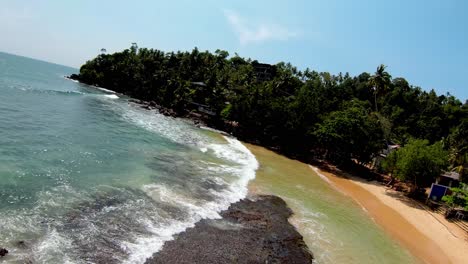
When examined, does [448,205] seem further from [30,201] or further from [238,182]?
[30,201]

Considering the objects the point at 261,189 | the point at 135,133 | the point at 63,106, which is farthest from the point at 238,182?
the point at 63,106

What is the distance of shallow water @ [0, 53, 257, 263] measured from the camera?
12625 millimetres

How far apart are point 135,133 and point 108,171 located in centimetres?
1622

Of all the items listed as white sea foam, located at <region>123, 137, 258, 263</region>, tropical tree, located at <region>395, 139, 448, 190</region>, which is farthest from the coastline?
tropical tree, located at <region>395, 139, 448, 190</region>

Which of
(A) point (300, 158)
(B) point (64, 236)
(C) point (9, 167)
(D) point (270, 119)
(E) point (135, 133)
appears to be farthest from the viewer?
(D) point (270, 119)

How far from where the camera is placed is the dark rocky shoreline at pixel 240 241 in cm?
1344

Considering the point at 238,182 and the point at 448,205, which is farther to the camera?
the point at 448,205

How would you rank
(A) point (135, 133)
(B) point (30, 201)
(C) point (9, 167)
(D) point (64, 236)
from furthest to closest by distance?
(A) point (135, 133)
(C) point (9, 167)
(B) point (30, 201)
(D) point (64, 236)

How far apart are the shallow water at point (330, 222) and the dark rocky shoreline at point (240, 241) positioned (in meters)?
1.24

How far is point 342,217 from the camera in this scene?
23.0 meters

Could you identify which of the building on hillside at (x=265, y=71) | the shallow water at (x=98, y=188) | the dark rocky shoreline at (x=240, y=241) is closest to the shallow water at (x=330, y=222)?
the dark rocky shoreline at (x=240, y=241)

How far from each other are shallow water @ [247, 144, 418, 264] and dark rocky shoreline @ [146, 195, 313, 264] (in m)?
1.24

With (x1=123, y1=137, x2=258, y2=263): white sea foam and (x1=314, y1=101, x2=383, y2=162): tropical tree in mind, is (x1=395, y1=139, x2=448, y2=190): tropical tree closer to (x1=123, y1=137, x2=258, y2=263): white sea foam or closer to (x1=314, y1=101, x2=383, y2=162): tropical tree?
(x1=314, y1=101, x2=383, y2=162): tropical tree

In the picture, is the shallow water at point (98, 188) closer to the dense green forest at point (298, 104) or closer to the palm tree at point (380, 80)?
the dense green forest at point (298, 104)
